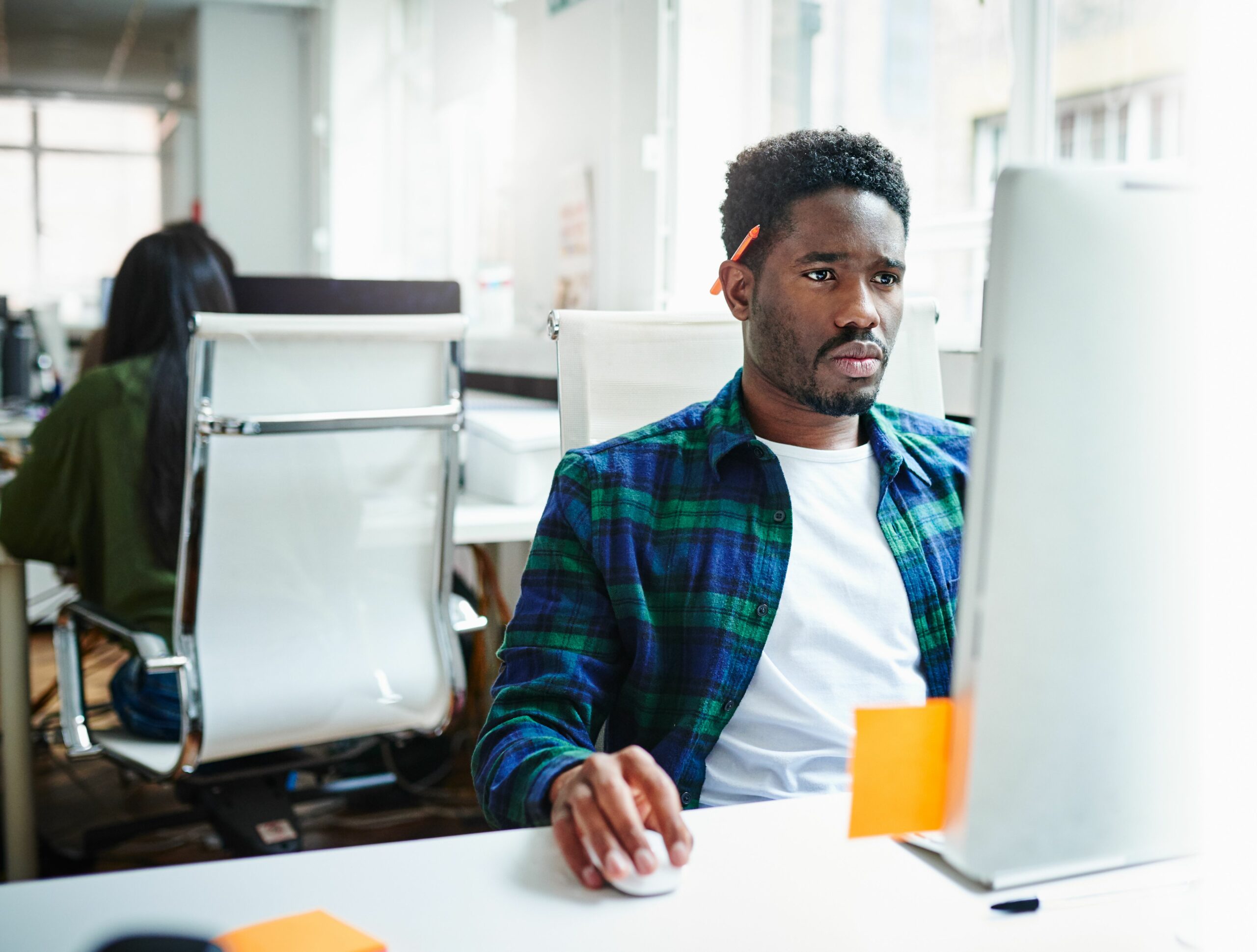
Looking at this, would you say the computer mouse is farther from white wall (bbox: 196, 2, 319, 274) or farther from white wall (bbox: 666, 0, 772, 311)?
white wall (bbox: 196, 2, 319, 274)

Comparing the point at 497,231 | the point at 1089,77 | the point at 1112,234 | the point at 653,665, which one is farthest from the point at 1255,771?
the point at 497,231

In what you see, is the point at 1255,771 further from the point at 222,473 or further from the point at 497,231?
the point at 497,231

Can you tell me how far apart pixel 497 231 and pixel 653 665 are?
10.3 ft

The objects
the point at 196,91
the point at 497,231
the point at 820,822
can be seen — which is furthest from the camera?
the point at 196,91

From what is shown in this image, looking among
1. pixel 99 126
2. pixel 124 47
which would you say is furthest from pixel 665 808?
pixel 99 126

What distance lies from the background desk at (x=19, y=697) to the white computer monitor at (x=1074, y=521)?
4.69ft

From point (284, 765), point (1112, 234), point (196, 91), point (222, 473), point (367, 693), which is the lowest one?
point (284, 765)

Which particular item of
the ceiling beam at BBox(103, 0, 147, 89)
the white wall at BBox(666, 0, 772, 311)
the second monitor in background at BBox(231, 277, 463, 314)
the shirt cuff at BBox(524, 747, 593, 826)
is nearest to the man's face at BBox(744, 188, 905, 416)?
the shirt cuff at BBox(524, 747, 593, 826)

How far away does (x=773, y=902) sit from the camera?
0.62m

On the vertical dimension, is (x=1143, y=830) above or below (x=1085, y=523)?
below

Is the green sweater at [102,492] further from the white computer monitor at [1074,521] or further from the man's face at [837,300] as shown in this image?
the white computer monitor at [1074,521]

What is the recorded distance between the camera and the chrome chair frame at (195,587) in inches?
59.9

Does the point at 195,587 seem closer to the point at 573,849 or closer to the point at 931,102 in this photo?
the point at 573,849

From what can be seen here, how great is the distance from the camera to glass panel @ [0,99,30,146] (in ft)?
30.0
